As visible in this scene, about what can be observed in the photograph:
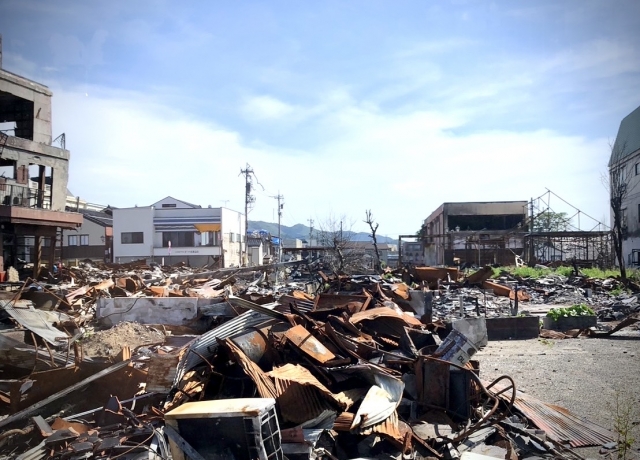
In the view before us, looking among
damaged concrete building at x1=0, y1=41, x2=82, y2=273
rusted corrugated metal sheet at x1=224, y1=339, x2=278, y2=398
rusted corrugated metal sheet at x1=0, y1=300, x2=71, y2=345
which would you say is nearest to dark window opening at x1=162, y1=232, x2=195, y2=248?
damaged concrete building at x1=0, y1=41, x2=82, y2=273

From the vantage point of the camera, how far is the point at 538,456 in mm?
4352

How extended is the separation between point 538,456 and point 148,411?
376cm

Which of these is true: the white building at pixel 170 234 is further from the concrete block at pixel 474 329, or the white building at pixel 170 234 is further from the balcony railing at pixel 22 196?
the concrete block at pixel 474 329

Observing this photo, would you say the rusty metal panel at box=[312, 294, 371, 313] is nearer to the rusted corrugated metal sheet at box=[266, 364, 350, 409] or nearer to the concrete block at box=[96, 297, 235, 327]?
the concrete block at box=[96, 297, 235, 327]

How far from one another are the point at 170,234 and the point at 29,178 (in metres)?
20.0

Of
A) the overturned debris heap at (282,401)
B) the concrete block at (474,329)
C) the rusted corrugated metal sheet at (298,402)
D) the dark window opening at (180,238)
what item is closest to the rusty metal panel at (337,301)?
the overturned debris heap at (282,401)

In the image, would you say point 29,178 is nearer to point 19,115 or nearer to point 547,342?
point 19,115

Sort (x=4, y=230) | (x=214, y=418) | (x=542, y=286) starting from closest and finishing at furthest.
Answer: (x=214, y=418) → (x=542, y=286) → (x=4, y=230)

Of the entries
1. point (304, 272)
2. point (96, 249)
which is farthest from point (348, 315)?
point (96, 249)

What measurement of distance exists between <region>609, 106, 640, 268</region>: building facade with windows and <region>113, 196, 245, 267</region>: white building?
30726 mm

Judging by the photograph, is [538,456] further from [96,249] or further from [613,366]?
[96,249]

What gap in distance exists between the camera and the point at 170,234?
1719 inches

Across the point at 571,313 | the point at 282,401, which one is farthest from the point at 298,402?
the point at 571,313

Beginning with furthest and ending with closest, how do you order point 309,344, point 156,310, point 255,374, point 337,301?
point 156,310, point 337,301, point 309,344, point 255,374
